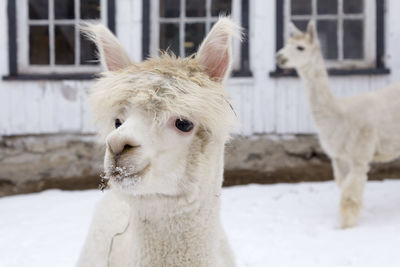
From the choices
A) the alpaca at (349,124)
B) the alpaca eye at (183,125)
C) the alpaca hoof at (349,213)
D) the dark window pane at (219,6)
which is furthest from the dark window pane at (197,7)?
the alpaca eye at (183,125)

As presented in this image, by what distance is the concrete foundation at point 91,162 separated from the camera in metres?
6.25

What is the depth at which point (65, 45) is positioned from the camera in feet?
21.4

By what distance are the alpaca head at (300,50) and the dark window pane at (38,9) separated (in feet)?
11.6

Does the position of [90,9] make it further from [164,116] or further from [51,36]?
[164,116]

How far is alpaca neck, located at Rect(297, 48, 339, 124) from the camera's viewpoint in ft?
16.0

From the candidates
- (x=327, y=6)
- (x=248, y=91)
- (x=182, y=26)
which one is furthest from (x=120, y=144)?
(x=327, y=6)

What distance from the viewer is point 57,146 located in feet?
20.5

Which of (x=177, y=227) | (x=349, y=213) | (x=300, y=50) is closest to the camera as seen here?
(x=177, y=227)

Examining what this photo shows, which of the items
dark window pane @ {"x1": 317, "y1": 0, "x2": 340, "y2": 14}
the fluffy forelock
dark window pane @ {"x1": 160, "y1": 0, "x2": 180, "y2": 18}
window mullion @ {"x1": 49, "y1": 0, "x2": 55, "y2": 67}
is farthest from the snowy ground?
dark window pane @ {"x1": 317, "y1": 0, "x2": 340, "y2": 14}

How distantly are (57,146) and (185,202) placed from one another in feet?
16.6

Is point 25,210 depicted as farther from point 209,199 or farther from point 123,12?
point 209,199

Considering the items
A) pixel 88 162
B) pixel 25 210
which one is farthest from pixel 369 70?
pixel 25 210

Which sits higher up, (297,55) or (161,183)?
(297,55)

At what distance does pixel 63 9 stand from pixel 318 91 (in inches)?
157
